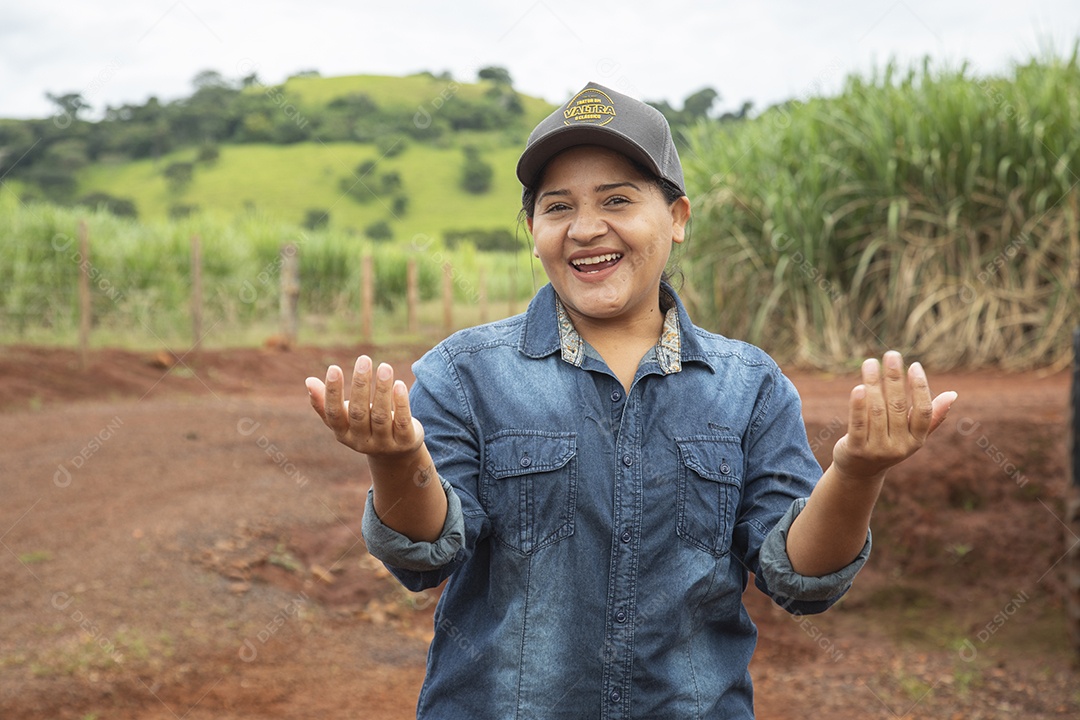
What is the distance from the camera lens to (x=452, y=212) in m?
68.6

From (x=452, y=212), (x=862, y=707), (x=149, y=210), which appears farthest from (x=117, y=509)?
(x=452, y=212)

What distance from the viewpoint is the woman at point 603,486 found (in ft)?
4.62

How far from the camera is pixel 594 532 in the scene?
4.77 ft

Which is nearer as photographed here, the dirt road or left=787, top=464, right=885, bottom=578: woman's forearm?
left=787, top=464, right=885, bottom=578: woman's forearm

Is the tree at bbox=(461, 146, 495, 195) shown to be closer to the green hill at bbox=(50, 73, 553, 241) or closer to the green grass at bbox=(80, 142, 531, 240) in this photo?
the green hill at bbox=(50, 73, 553, 241)

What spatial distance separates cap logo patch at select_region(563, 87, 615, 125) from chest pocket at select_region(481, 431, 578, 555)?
49 cm

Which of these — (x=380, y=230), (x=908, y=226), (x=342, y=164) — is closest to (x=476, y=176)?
(x=342, y=164)

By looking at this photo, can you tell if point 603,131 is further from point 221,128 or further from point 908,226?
point 221,128

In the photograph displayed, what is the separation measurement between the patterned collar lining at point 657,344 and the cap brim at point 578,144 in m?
0.23

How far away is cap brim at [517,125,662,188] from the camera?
1.49m

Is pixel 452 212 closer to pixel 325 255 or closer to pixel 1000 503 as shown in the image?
pixel 325 255

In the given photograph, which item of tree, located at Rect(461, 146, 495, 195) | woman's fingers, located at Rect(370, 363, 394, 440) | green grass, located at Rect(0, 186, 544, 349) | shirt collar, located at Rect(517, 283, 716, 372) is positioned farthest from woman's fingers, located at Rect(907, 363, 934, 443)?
tree, located at Rect(461, 146, 495, 195)

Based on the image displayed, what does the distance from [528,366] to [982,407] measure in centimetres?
385

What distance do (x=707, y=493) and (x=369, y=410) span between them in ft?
1.84
